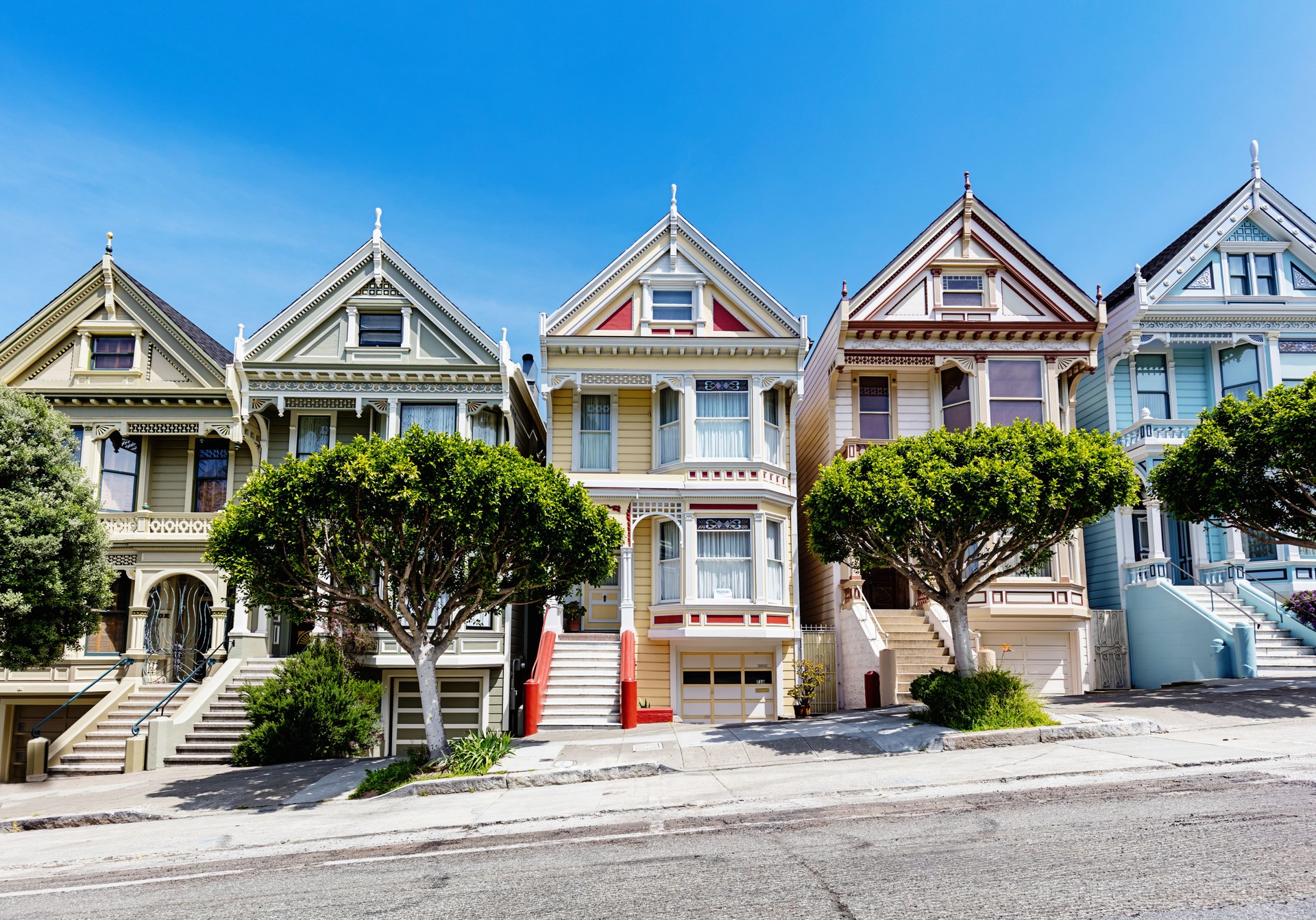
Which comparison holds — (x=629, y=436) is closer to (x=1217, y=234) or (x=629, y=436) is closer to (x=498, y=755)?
(x=498, y=755)

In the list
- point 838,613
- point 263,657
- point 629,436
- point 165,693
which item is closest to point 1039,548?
point 838,613

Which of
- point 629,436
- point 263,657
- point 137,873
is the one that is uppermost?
point 629,436

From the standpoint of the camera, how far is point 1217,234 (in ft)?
86.5

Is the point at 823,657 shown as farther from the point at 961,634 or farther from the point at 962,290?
the point at 962,290

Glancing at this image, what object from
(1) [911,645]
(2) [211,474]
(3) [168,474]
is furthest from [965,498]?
(3) [168,474]

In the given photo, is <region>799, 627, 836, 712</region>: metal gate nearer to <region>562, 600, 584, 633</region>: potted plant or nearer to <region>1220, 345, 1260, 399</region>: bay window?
<region>562, 600, 584, 633</region>: potted plant

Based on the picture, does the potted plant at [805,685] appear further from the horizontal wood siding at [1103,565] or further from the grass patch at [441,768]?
the grass patch at [441,768]

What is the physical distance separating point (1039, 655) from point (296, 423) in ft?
66.1

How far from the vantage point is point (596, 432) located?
2562cm

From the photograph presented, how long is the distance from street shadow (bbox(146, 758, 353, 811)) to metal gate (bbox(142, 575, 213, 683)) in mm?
5996

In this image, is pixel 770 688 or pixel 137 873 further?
pixel 770 688

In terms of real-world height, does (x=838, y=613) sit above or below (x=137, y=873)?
above

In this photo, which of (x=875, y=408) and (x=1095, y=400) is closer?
(x=875, y=408)

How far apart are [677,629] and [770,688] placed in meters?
2.88
